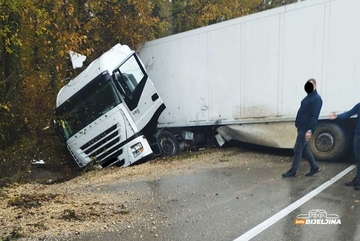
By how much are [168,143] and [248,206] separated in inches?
211

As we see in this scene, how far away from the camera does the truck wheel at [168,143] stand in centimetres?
949

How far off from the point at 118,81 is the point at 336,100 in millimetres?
5228

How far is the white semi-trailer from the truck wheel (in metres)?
0.33

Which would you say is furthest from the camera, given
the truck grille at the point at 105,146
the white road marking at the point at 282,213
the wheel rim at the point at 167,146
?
the wheel rim at the point at 167,146

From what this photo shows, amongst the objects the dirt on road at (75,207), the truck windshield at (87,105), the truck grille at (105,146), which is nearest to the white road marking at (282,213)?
the dirt on road at (75,207)

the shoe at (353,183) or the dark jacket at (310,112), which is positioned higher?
the dark jacket at (310,112)

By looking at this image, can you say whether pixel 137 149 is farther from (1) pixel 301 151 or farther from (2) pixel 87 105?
(1) pixel 301 151

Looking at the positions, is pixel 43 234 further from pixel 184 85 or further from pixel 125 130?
pixel 184 85

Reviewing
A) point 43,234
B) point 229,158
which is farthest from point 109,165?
point 43,234

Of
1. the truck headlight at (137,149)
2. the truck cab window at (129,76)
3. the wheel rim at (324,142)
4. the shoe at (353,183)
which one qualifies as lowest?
the truck headlight at (137,149)

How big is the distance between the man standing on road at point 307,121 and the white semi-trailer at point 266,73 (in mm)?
1010

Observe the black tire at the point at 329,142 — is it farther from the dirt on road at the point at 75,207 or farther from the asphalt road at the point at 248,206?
the dirt on road at the point at 75,207

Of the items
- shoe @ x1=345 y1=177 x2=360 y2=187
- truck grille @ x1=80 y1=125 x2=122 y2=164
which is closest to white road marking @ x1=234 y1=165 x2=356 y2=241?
shoe @ x1=345 y1=177 x2=360 y2=187

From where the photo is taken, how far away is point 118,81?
8195 millimetres
